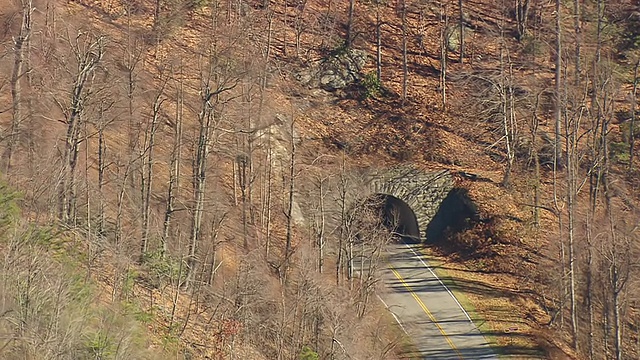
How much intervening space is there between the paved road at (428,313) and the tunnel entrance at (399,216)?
6.47 ft

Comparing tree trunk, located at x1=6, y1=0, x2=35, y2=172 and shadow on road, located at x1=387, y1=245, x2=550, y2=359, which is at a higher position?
tree trunk, located at x1=6, y1=0, x2=35, y2=172

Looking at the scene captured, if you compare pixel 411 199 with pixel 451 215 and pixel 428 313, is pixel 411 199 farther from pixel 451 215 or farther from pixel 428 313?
pixel 428 313

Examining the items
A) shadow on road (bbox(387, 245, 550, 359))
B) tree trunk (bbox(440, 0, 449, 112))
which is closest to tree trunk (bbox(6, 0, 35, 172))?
shadow on road (bbox(387, 245, 550, 359))

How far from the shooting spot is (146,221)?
25875mm

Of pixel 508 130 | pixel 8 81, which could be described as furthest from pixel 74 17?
pixel 508 130

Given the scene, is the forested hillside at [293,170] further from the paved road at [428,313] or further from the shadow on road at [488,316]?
the paved road at [428,313]

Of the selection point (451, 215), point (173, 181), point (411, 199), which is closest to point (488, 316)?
point (451, 215)

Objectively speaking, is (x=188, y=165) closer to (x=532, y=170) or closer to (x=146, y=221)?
(x=146, y=221)

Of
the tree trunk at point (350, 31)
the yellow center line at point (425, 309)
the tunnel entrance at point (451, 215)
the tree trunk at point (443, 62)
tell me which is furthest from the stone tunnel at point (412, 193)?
the tree trunk at point (350, 31)

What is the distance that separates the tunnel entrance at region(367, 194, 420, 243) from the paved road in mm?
1973

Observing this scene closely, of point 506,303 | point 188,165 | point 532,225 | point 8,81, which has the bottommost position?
point 506,303

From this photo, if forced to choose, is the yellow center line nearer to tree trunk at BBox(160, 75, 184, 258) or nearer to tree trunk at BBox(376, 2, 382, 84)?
tree trunk at BBox(160, 75, 184, 258)

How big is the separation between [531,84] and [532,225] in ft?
35.5

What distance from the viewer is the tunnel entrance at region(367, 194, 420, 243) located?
120 feet
